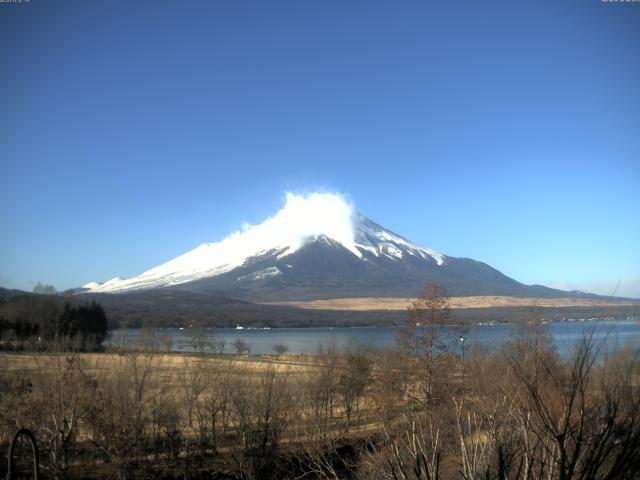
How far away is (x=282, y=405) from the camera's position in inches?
1008

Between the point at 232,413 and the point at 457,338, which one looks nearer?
the point at 232,413

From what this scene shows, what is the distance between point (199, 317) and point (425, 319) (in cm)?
16925

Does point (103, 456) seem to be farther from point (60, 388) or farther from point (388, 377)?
point (388, 377)

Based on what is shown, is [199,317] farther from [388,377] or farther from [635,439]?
[635,439]

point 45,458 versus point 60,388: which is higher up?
point 60,388

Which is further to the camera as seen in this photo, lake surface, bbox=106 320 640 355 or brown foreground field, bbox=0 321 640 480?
brown foreground field, bbox=0 321 640 480

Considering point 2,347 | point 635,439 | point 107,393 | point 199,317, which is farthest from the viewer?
point 199,317

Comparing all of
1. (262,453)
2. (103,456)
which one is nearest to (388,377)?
(262,453)

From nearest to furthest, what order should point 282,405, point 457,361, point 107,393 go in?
point 107,393 → point 282,405 → point 457,361

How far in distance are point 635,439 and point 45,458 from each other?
18393 millimetres

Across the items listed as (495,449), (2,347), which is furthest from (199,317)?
(495,449)

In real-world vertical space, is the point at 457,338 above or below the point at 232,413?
above

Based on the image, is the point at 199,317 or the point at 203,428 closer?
the point at 203,428

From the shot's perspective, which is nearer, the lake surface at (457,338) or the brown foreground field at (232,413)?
the lake surface at (457,338)
